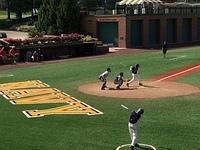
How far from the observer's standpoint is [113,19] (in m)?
64.0

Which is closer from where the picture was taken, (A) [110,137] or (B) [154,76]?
(A) [110,137]

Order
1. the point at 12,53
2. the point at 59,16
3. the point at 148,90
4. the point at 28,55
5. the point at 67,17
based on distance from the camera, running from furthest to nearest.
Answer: the point at 59,16 → the point at 67,17 → the point at 28,55 → the point at 12,53 → the point at 148,90

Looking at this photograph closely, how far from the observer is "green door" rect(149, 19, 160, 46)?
6772 centimetres

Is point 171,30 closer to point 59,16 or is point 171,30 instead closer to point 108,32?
point 108,32

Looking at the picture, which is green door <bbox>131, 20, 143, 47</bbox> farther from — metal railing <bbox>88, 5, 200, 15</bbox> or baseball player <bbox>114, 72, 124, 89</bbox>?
baseball player <bbox>114, 72, 124, 89</bbox>

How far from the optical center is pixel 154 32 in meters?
68.5

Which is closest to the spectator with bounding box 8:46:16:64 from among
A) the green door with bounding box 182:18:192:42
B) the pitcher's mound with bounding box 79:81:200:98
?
the pitcher's mound with bounding box 79:81:200:98

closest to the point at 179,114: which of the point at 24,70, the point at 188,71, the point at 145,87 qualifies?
the point at 145,87

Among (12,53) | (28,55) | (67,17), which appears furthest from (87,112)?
(67,17)

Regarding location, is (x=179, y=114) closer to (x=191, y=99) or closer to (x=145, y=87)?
(x=191, y=99)

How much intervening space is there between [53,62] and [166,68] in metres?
12.7

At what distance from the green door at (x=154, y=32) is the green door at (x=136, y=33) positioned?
7.30 ft

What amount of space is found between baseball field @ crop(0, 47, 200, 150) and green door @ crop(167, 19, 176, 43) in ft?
97.6

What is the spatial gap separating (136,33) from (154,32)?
433cm
